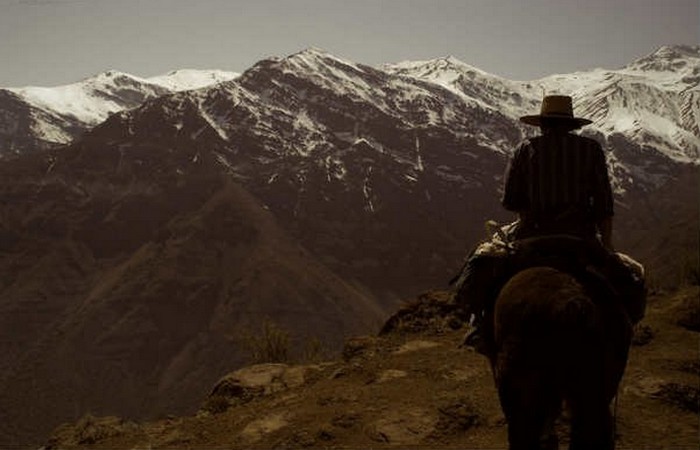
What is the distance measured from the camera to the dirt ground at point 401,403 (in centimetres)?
798

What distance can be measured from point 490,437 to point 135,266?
104105mm

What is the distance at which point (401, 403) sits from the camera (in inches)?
352

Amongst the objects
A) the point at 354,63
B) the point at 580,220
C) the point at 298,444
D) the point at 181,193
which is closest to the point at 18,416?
the point at 181,193

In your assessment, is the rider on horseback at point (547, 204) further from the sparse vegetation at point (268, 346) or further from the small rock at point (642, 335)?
the sparse vegetation at point (268, 346)

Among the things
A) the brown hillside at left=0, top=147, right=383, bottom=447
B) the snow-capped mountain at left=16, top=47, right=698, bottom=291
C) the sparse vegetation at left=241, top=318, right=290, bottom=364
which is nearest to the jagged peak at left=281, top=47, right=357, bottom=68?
the snow-capped mountain at left=16, top=47, right=698, bottom=291

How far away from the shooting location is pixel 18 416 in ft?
232

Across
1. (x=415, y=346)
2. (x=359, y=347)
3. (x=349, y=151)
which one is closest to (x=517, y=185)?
(x=415, y=346)

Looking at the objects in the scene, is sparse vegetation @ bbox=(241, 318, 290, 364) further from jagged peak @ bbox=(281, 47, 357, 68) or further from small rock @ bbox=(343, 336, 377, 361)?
jagged peak @ bbox=(281, 47, 357, 68)

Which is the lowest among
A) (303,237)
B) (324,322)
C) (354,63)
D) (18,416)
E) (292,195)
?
(18,416)

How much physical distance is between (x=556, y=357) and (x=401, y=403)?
542 centimetres

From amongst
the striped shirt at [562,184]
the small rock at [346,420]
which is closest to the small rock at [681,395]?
the small rock at [346,420]

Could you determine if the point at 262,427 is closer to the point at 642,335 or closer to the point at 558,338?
the point at 558,338

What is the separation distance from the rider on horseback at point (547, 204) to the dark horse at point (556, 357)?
446 millimetres

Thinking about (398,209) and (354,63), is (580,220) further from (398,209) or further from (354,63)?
(354,63)
